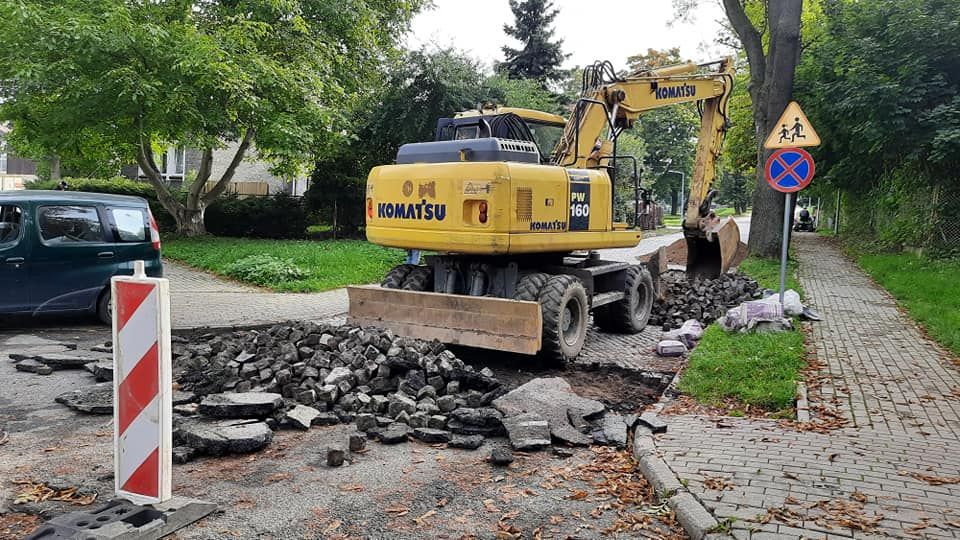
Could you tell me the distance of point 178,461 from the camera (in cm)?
518

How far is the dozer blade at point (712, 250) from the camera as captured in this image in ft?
47.9

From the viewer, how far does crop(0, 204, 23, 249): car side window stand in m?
9.61

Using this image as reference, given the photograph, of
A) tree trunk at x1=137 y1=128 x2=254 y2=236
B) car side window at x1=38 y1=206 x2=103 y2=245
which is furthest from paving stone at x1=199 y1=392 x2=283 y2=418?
tree trunk at x1=137 y1=128 x2=254 y2=236

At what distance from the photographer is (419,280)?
966 cm

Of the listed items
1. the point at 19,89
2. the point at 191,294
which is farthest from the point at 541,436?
the point at 19,89

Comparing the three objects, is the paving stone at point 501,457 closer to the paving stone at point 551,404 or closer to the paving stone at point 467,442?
the paving stone at point 467,442

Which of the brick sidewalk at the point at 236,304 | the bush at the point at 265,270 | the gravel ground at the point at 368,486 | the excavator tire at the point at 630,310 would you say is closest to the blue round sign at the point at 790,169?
the excavator tire at the point at 630,310

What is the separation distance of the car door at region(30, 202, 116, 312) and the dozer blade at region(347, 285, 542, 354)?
3.68m

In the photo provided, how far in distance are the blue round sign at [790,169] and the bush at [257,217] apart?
18431mm

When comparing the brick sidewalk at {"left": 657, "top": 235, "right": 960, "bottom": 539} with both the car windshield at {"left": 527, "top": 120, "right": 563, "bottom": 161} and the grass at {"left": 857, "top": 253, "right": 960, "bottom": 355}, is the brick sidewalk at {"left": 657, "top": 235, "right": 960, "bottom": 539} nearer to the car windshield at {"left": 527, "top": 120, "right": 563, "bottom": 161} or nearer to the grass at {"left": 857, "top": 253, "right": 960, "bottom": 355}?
the grass at {"left": 857, "top": 253, "right": 960, "bottom": 355}

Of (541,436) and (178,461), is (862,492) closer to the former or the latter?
(541,436)

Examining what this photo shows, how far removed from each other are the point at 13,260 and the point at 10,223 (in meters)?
0.51

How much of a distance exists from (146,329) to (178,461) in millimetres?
1642

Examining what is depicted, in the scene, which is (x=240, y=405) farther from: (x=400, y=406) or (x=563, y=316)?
(x=563, y=316)
